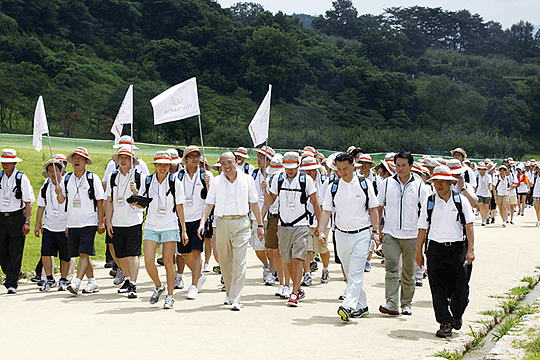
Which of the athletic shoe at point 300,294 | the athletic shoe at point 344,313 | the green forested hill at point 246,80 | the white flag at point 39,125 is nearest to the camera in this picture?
the athletic shoe at point 344,313

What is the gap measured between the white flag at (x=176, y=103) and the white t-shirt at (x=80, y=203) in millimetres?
1453

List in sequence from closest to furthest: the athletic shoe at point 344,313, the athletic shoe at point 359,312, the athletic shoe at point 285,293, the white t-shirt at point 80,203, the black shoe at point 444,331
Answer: the black shoe at point 444,331 < the athletic shoe at point 344,313 < the athletic shoe at point 359,312 < the athletic shoe at point 285,293 < the white t-shirt at point 80,203

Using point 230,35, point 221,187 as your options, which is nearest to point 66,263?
point 221,187

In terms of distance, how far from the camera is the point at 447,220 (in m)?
7.34

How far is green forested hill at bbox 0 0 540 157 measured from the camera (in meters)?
57.9

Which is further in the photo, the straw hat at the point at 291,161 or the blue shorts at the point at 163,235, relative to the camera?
the straw hat at the point at 291,161

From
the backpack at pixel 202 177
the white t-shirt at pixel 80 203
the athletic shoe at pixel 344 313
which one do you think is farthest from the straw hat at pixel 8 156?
the athletic shoe at pixel 344 313

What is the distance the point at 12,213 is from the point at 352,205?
18.1 ft

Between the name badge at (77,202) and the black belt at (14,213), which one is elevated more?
the name badge at (77,202)

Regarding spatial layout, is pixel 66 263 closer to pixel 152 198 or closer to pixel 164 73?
pixel 152 198

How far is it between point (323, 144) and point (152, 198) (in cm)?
5094

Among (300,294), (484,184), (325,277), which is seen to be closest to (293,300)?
(300,294)

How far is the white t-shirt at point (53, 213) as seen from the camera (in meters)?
9.84

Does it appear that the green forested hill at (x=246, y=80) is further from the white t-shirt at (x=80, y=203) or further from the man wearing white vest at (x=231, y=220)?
the man wearing white vest at (x=231, y=220)
